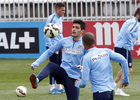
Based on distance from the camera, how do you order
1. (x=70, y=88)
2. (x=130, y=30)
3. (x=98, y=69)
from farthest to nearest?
(x=130, y=30) → (x=70, y=88) → (x=98, y=69)

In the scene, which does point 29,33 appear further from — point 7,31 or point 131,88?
point 131,88

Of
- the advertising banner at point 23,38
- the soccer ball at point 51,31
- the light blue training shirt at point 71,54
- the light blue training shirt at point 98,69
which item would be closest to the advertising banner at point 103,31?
the advertising banner at point 23,38

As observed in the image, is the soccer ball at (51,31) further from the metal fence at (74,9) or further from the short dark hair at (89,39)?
the metal fence at (74,9)

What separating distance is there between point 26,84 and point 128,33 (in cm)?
352

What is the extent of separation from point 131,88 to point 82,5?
9148 millimetres

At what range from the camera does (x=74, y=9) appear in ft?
65.7

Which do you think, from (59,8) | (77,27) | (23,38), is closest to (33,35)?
(23,38)

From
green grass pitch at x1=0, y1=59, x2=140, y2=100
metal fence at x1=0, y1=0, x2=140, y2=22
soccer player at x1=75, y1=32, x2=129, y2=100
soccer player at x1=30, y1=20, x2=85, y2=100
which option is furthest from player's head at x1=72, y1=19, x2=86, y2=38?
metal fence at x1=0, y1=0, x2=140, y2=22

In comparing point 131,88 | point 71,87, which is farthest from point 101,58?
point 131,88

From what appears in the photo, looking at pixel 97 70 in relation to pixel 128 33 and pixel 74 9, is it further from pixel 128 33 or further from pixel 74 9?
pixel 74 9

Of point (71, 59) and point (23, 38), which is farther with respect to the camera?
point (23, 38)

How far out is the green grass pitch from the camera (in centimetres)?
993

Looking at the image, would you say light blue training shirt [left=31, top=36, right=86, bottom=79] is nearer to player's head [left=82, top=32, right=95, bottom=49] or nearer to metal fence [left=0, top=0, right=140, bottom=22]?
player's head [left=82, top=32, right=95, bottom=49]

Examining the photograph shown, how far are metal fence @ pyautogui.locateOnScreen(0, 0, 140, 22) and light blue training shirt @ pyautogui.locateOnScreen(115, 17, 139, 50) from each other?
9.47 m
